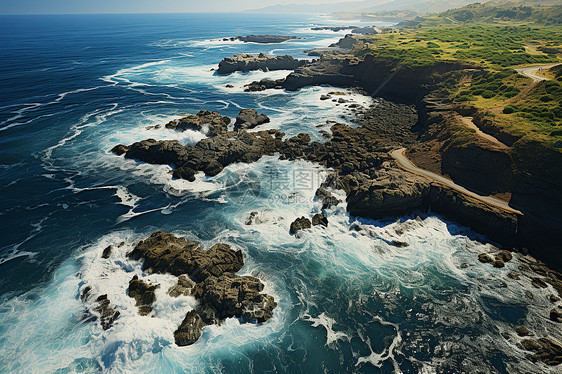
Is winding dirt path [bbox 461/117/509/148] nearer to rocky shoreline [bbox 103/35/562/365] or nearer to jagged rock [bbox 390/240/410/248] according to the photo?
rocky shoreline [bbox 103/35/562/365]

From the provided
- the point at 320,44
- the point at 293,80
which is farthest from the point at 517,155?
the point at 320,44

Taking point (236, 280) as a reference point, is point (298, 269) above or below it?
below

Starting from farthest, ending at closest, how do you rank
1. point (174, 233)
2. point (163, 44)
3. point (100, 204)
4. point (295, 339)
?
point (163, 44)
point (100, 204)
point (174, 233)
point (295, 339)

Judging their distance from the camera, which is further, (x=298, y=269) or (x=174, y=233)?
(x=174, y=233)

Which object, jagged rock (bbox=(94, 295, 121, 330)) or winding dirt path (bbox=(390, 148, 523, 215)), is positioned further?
winding dirt path (bbox=(390, 148, 523, 215))

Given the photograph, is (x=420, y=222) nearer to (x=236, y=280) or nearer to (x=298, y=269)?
(x=298, y=269)

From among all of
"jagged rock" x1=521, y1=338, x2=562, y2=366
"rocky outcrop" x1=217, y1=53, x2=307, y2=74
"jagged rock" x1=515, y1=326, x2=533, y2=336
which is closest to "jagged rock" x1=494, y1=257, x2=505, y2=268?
"jagged rock" x1=515, y1=326, x2=533, y2=336

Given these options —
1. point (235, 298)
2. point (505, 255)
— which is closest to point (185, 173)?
point (235, 298)

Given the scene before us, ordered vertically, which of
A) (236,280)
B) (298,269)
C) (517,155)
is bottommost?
(298,269)

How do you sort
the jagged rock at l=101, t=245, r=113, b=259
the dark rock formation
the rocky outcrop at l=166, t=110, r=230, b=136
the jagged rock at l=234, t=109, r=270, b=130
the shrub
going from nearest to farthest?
the jagged rock at l=101, t=245, r=113, b=259, the dark rock formation, the shrub, the rocky outcrop at l=166, t=110, r=230, b=136, the jagged rock at l=234, t=109, r=270, b=130
